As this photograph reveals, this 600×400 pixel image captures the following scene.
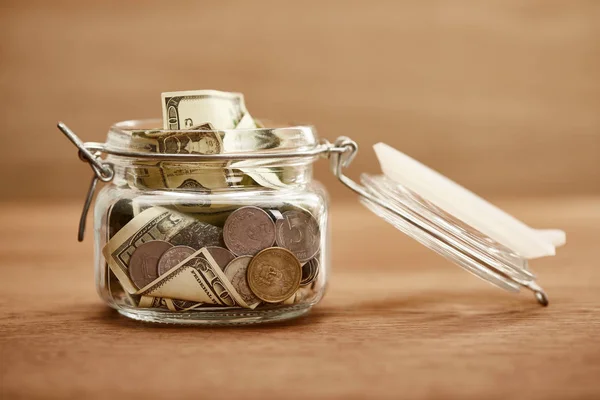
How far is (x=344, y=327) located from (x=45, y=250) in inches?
30.3

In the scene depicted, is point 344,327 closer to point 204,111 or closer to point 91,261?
point 204,111

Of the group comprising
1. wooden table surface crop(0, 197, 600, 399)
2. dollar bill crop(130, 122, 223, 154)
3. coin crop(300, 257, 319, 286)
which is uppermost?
dollar bill crop(130, 122, 223, 154)

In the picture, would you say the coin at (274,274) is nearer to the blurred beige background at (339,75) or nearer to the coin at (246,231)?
the coin at (246,231)

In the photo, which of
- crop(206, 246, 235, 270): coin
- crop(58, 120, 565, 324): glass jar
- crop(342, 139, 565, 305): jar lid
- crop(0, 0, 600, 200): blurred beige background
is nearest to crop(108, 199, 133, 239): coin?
crop(58, 120, 565, 324): glass jar

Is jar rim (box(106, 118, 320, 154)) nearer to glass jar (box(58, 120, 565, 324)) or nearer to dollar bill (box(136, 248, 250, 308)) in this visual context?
glass jar (box(58, 120, 565, 324))

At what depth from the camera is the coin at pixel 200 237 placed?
0.89 m

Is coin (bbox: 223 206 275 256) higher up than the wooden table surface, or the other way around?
coin (bbox: 223 206 275 256)

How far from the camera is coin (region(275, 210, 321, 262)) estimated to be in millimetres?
917

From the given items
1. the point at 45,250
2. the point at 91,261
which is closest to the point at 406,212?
the point at 91,261

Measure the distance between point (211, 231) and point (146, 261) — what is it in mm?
82

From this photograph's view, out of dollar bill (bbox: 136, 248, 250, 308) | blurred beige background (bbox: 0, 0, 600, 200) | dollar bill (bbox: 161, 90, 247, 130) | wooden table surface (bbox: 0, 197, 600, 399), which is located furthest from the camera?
blurred beige background (bbox: 0, 0, 600, 200)

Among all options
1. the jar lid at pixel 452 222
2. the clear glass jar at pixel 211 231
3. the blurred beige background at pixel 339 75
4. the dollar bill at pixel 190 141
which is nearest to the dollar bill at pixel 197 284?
the clear glass jar at pixel 211 231

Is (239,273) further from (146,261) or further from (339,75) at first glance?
(339,75)

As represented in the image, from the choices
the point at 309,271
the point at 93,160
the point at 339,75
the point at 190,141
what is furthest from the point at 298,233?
the point at 339,75
